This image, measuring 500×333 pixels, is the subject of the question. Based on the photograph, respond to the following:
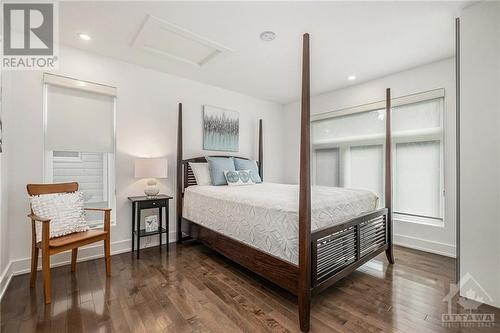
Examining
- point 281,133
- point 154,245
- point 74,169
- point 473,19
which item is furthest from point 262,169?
point 473,19

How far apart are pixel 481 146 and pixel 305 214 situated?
176 centimetres

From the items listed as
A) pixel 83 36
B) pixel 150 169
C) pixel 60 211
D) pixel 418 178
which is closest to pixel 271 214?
pixel 150 169

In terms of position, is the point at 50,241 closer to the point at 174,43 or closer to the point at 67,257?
the point at 67,257

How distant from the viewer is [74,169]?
9.44 ft

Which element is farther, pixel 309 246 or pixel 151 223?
pixel 151 223

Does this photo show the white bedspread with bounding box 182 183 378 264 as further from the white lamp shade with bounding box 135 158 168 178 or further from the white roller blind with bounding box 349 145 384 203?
the white roller blind with bounding box 349 145 384 203

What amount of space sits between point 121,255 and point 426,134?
4550 mm

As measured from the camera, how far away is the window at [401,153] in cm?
315

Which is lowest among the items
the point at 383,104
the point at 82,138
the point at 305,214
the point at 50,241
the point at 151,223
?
the point at 151,223

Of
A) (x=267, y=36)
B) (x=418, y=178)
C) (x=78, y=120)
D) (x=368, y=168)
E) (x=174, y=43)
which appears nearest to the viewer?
(x=267, y=36)

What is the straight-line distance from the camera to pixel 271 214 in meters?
1.95

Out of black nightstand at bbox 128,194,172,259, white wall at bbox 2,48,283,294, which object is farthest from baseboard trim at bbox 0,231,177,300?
black nightstand at bbox 128,194,172,259

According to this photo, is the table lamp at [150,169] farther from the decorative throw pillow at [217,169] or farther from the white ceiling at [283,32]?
the white ceiling at [283,32]

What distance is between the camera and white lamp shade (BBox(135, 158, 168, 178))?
291 cm
